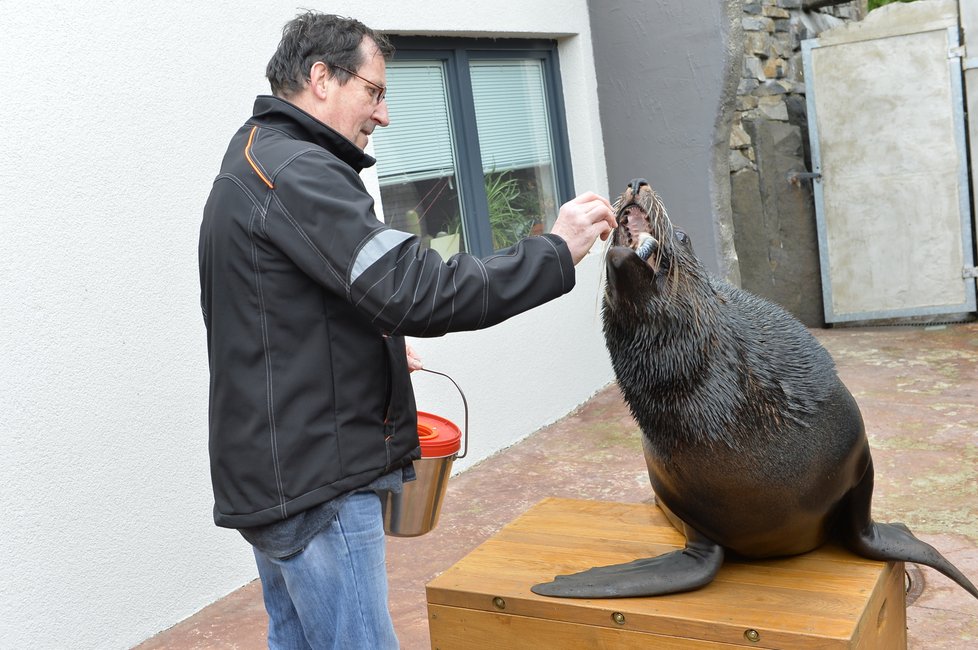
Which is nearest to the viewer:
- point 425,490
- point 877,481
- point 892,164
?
point 425,490

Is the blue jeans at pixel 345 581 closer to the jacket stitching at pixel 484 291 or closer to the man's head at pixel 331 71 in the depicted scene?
the jacket stitching at pixel 484 291

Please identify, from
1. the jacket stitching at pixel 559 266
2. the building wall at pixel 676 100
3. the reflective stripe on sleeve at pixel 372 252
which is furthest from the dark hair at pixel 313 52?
the building wall at pixel 676 100

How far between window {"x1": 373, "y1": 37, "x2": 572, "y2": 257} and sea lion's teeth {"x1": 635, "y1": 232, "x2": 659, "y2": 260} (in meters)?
3.56

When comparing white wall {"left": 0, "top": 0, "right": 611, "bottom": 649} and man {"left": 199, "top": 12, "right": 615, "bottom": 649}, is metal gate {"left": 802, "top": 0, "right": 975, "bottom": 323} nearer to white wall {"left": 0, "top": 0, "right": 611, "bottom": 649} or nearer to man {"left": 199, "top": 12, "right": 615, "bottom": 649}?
white wall {"left": 0, "top": 0, "right": 611, "bottom": 649}

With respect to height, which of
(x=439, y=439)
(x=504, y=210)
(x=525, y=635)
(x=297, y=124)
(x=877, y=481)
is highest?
(x=297, y=124)

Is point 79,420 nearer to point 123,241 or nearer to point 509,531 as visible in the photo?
point 123,241

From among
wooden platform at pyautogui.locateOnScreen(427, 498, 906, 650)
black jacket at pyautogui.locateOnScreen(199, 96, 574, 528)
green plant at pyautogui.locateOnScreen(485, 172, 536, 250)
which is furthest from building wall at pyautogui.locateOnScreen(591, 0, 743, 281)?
black jacket at pyautogui.locateOnScreen(199, 96, 574, 528)

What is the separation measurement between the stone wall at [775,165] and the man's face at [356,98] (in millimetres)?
5954

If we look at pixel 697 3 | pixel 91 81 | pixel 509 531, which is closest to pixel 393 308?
pixel 509 531

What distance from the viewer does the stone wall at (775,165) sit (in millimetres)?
7914

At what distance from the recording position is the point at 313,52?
2258 mm

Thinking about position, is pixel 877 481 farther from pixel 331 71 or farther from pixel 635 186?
pixel 331 71

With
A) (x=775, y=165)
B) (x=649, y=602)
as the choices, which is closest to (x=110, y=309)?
(x=649, y=602)

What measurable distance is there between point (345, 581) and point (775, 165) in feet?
22.6
